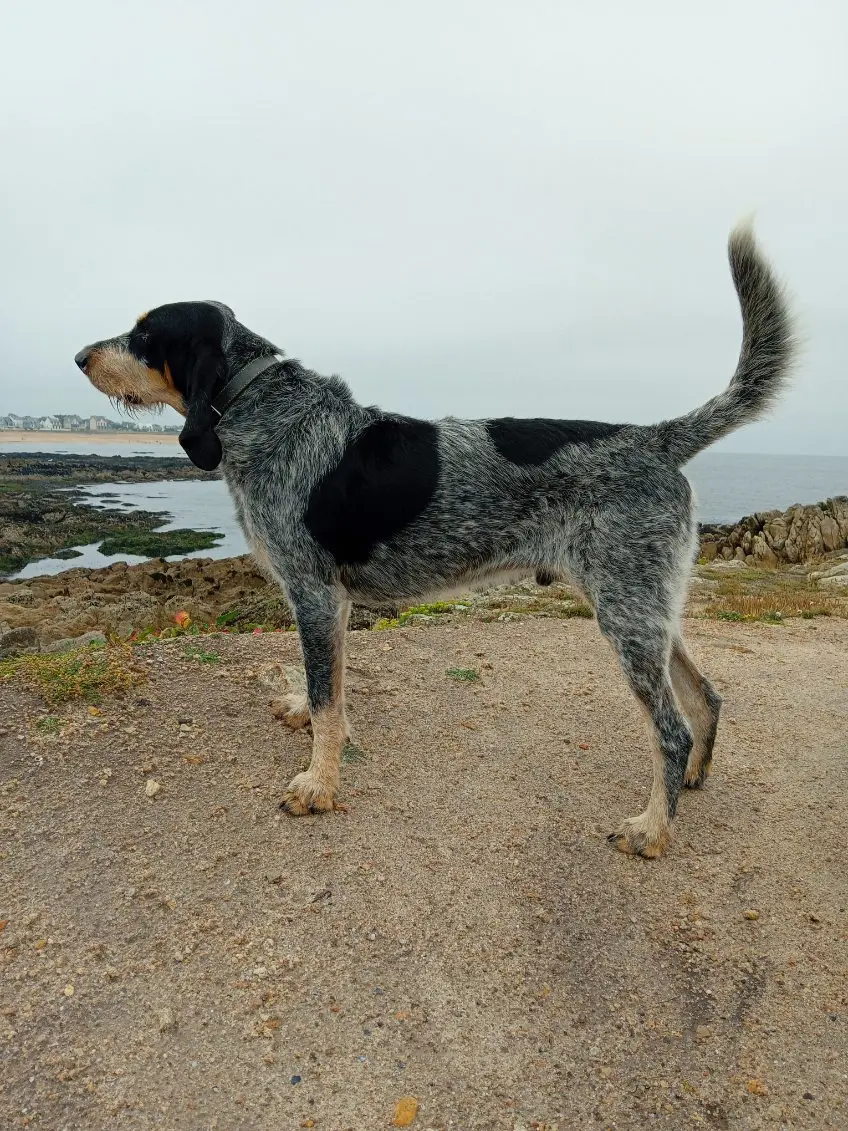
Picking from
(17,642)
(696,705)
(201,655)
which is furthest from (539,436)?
(17,642)

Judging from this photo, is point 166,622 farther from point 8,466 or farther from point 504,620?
point 8,466

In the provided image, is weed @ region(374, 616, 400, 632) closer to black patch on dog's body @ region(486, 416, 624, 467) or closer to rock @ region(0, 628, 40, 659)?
black patch on dog's body @ region(486, 416, 624, 467)

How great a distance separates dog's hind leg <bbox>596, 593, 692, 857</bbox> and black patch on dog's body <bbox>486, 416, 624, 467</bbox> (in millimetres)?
945

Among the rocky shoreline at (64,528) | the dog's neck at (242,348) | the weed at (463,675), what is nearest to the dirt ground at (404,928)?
the weed at (463,675)

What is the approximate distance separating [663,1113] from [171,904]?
90.3 inches

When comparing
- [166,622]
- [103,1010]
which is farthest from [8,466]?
[103,1010]

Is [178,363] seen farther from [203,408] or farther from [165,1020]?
[165,1020]

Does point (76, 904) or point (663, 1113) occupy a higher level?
point (76, 904)

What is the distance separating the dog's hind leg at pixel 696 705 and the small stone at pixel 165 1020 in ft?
11.4

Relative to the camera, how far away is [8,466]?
52.7 meters

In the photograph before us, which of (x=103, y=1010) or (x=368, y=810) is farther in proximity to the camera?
(x=368, y=810)

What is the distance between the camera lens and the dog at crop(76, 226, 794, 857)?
4094 millimetres

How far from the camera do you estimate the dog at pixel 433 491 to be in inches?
161

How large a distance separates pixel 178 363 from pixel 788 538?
67.2 ft
